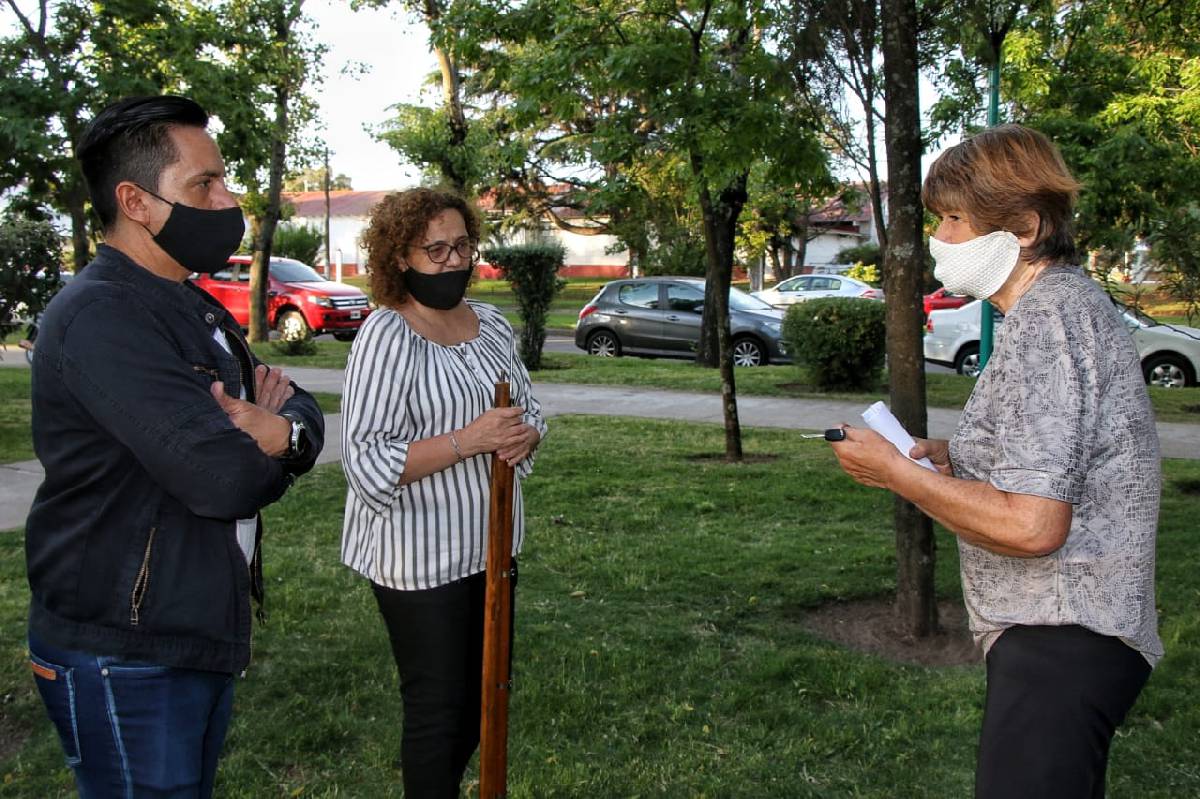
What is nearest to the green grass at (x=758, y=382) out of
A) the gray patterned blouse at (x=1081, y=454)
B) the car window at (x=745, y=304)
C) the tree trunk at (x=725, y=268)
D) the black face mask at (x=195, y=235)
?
the car window at (x=745, y=304)

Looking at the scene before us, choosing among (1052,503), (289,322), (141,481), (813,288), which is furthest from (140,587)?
(813,288)

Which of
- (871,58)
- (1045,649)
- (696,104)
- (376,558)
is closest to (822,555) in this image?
(871,58)

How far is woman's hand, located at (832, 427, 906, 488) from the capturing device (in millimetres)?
2242

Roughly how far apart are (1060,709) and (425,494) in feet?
5.45

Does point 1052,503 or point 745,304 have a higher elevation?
point 745,304

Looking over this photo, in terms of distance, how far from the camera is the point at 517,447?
9.72 ft

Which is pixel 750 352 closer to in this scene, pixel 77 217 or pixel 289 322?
pixel 289 322

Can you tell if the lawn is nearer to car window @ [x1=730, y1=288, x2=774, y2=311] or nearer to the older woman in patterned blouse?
the older woman in patterned blouse

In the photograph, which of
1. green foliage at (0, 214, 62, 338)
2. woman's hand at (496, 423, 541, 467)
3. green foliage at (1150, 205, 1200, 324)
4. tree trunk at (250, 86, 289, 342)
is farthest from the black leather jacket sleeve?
tree trunk at (250, 86, 289, 342)

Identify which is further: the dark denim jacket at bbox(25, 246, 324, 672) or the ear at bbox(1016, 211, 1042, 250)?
the ear at bbox(1016, 211, 1042, 250)

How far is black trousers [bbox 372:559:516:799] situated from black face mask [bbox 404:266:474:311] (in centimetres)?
79

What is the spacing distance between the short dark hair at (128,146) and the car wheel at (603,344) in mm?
17407

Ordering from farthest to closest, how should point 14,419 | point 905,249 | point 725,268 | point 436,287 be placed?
1. point 14,419
2. point 725,268
3. point 905,249
4. point 436,287

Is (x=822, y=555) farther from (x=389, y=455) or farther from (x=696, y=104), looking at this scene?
(x=389, y=455)
